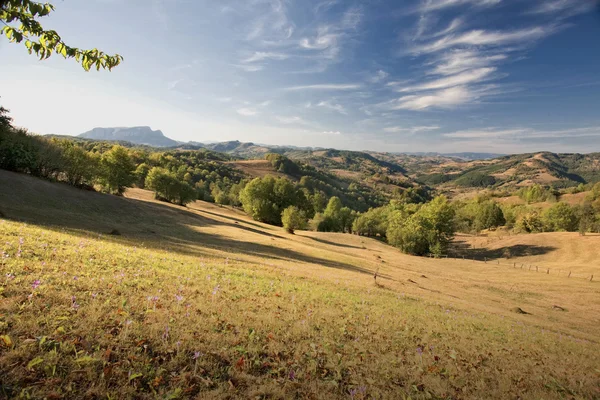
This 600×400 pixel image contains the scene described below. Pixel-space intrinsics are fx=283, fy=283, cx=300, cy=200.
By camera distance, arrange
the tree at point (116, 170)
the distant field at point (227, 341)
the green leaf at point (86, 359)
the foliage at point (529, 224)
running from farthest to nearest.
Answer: the foliage at point (529, 224), the tree at point (116, 170), the distant field at point (227, 341), the green leaf at point (86, 359)

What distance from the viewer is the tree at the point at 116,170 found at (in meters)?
65.3

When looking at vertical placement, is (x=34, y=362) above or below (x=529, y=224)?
above

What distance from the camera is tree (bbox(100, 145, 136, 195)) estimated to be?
214ft

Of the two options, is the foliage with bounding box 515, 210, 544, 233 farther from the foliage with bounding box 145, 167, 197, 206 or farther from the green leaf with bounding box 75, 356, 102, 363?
the green leaf with bounding box 75, 356, 102, 363

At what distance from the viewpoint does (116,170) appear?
217 feet

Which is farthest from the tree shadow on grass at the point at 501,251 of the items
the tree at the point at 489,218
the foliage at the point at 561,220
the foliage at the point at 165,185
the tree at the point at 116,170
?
the tree at the point at 116,170

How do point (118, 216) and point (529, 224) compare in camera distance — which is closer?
point (118, 216)

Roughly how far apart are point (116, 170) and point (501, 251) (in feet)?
353

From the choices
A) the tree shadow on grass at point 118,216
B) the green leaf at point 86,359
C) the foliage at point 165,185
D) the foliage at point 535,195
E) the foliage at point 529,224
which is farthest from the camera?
the foliage at point 535,195

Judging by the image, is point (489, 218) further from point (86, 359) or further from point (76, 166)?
point (86, 359)

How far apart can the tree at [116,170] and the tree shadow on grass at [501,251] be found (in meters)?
95.1

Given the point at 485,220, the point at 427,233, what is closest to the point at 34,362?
the point at 427,233

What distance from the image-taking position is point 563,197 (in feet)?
563

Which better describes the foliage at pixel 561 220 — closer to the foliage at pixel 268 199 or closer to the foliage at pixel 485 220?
the foliage at pixel 485 220
